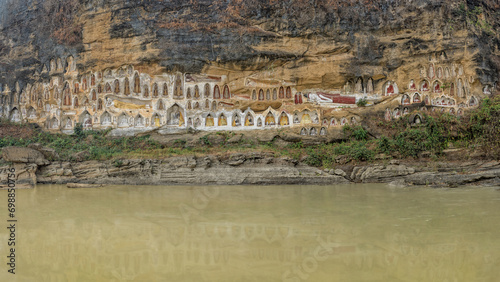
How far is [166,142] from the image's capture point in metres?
20.8

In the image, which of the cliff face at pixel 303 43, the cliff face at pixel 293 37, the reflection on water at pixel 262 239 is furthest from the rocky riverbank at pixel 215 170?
the cliff face at pixel 293 37

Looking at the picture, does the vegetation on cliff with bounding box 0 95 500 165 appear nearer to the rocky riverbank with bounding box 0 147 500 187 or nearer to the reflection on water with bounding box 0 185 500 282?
the rocky riverbank with bounding box 0 147 500 187

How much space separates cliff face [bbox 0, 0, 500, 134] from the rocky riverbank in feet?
23.8

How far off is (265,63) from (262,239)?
17.6 meters

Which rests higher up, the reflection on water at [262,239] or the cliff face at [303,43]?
the cliff face at [303,43]

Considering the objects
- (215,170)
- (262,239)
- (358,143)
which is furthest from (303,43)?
(262,239)

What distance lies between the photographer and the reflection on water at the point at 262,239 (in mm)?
4645

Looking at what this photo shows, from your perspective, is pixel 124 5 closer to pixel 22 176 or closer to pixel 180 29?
pixel 180 29

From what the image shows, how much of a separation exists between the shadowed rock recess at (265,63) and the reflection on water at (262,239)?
12.2m

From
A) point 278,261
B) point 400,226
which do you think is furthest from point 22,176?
point 400,226

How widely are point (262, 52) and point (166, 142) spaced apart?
8450mm

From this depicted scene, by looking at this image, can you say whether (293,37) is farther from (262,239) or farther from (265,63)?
(262,239)

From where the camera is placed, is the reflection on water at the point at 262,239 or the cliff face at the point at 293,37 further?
the cliff face at the point at 293,37

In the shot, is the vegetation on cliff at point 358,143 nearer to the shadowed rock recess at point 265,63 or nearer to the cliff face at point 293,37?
the shadowed rock recess at point 265,63
